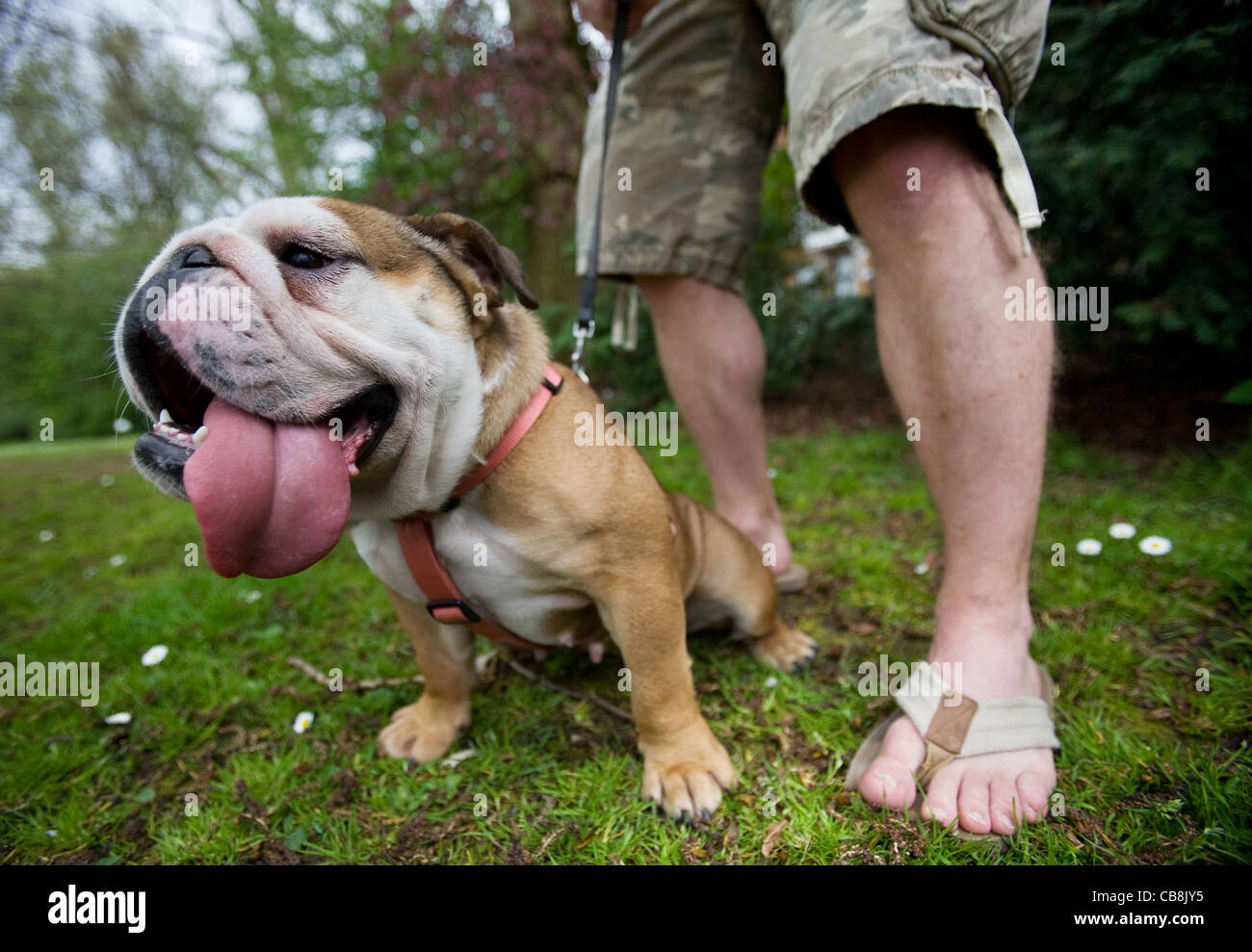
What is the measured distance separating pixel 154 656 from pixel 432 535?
1.74 m

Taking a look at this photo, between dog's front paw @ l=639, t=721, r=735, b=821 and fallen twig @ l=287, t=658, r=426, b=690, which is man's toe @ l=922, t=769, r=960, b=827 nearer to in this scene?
dog's front paw @ l=639, t=721, r=735, b=821

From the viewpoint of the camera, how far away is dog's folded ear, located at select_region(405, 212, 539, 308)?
177 centimetres

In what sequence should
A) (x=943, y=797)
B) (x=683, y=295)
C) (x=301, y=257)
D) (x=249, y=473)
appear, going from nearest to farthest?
(x=249, y=473) < (x=301, y=257) < (x=943, y=797) < (x=683, y=295)

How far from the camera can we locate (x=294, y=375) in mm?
1389

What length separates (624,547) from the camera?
1.79 meters

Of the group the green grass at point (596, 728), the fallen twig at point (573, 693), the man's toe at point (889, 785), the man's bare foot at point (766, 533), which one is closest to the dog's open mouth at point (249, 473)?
the green grass at point (596, 728)

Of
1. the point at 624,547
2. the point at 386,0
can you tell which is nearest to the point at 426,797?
the point at 624,547

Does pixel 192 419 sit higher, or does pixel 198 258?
pixel 198 258

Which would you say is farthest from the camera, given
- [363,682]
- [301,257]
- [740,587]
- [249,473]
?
[363,682]

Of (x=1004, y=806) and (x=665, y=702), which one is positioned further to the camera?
(x=665, y=702)

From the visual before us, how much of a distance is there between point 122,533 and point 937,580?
17.4ft

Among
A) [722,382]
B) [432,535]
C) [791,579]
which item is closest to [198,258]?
[432,535]

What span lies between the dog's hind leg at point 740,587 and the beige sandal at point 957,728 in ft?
1.86

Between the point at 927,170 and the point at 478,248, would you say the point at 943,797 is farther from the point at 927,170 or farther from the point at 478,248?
the point at 478,248
